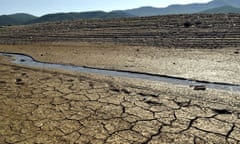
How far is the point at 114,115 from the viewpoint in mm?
4453

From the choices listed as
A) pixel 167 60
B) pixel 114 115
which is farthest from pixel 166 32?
pixel 114 115

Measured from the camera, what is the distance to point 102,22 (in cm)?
1908

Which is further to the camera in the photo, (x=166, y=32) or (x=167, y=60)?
(x=166, y=32)

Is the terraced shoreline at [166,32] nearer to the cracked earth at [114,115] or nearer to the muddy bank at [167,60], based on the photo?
the muddy bank at [167,60]

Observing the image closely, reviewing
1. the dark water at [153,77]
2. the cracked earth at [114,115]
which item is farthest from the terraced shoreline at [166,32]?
the cracked earth at [114,115]

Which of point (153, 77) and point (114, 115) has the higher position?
point (153, 77)

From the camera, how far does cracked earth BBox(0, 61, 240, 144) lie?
3.72 meters

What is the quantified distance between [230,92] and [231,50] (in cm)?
426

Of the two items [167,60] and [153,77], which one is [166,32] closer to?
[167,60]

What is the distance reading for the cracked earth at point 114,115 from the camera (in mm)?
3721

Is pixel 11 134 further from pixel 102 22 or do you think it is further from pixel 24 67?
pixel 102 22

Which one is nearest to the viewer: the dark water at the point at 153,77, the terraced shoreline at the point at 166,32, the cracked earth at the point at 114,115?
the cracked earth at the point at 114,115

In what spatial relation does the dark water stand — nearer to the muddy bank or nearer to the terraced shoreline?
the muddy bank

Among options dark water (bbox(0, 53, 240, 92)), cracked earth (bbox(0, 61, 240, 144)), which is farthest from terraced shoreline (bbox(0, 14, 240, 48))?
cracked earth (bbox(0, 61, 240, 144))
